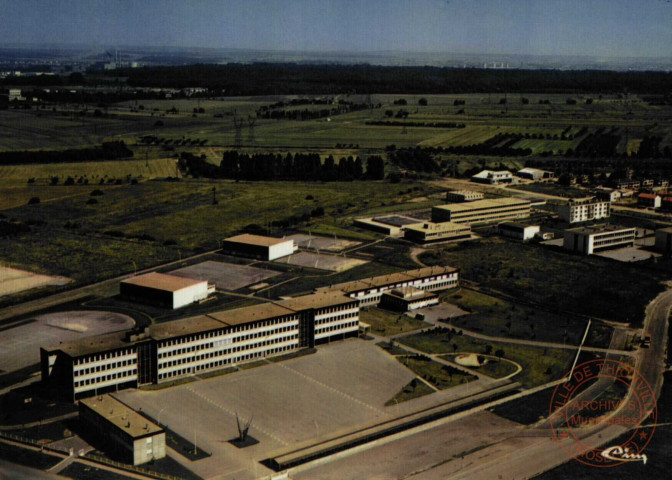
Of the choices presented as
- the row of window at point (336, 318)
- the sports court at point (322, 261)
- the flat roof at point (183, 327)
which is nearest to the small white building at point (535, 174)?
the sports court at point (322, 261)

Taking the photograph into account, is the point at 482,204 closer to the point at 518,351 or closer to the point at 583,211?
the point at 583,211

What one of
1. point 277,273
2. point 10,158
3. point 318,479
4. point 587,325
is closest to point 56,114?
point 10,158

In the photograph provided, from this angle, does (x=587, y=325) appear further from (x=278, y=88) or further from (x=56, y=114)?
(x=278, y=88)

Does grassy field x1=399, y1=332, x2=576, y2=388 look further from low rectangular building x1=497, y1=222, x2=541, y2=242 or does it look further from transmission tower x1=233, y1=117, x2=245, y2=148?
transmission tower x1=233, y1=117, x2=245, y2=148

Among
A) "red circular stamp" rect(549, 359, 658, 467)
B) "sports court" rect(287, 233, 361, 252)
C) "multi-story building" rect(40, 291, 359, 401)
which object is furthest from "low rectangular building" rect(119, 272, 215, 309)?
"red circular stamp" rect(549, 359, 658, 467)

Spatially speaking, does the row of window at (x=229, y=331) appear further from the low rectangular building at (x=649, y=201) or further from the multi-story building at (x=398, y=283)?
the low rectangular building at (x=649, y=201)

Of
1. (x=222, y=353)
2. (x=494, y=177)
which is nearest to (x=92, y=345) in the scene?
(x=222, y=353)
